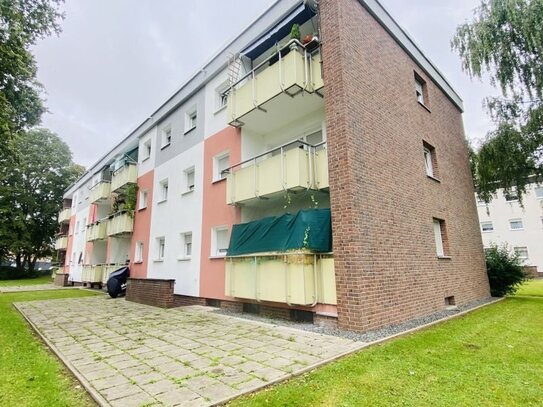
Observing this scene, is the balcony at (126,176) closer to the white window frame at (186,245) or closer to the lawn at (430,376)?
the white window frame at (186,245)

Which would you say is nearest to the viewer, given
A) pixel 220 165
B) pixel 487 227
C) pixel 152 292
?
pixel 152 292

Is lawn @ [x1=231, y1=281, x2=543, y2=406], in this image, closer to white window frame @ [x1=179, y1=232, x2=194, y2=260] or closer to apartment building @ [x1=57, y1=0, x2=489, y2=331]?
apartment building @ [x1=57, y1=0, x2=489, y2=331]

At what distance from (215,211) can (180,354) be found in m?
6.80

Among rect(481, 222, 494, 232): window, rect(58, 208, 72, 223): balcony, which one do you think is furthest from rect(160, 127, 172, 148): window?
rect(481, 222, 494, 232): window

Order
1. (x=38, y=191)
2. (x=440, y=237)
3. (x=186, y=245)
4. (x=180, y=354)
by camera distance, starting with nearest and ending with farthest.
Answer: (x=180, y=354) < (x=440, y=237) < (x=186, y=245) < (x=38, y=191)

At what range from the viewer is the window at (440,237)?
1070cm

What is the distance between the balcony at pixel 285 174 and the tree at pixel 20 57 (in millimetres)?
6670

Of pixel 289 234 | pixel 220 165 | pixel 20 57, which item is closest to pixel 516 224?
pixel 220 165

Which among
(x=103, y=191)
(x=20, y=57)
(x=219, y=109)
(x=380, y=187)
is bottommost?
(x=380, y=187)

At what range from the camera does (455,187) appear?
12.5 m

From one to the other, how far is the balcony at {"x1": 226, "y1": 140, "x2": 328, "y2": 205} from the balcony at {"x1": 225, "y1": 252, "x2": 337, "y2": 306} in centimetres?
193

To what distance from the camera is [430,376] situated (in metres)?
4.19

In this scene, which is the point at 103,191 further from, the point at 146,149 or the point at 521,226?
the point at 521,226

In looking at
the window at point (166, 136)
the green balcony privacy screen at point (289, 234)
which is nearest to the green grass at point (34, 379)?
the green balcony privacy screen at point (289, 234)
